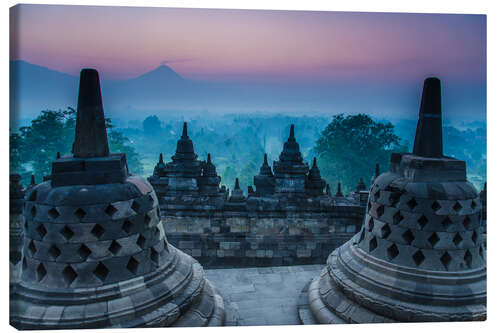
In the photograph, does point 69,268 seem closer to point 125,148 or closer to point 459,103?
point 459,103

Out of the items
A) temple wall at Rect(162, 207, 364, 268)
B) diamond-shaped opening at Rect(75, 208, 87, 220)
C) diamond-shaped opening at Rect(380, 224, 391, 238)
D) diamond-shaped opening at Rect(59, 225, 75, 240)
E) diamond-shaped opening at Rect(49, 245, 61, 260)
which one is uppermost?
diamond-shaped opening at Rect(75, 208, 87, 220)

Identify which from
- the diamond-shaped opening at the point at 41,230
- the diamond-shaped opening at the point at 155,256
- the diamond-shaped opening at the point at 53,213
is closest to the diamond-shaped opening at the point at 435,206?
the diamond-shaped opening at the point at 155,256

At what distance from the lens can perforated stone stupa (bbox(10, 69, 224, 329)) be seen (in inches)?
128

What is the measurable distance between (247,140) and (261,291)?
22.1 feet

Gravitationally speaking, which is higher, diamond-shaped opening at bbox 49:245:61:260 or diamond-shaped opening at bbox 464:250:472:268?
diamond-shaped opening at bbox 49:245:61:260

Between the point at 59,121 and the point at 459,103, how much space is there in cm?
636

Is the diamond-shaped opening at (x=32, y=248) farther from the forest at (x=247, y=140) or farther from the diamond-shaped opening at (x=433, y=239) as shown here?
the diamond-shaped opening at (x=433, y=239)

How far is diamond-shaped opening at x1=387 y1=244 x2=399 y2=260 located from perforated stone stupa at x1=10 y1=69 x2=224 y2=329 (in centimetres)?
244

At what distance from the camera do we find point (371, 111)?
6340 millimetres

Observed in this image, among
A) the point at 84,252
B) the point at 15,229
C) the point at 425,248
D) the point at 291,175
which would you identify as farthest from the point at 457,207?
the point at 15,229

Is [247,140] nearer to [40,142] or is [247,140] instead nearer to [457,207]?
[40,142]

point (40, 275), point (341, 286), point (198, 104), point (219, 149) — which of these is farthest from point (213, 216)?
point (219, 149)

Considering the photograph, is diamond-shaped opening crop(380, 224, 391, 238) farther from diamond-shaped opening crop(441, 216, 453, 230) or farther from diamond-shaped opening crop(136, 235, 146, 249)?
diamond-shaped opening crop(136, 235, 146, 249)

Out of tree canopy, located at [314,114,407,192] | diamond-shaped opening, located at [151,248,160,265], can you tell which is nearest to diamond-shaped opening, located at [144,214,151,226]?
diamond-shaped opening, located at [151,248,160,265]
